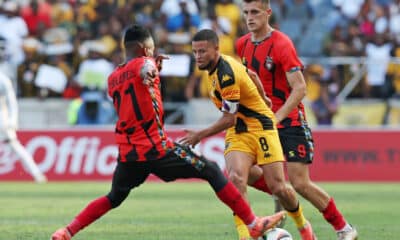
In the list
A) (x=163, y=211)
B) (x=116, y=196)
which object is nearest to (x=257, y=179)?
(x=116, y=196)

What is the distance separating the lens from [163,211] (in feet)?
50.1

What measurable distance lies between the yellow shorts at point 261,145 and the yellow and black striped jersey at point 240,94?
0.19ft

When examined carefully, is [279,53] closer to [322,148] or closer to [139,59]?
[139,59]

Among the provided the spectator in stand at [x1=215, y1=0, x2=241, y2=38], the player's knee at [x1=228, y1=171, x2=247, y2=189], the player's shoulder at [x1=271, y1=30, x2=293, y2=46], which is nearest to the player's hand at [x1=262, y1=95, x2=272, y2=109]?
the player's shoulder at [x1=271, y1=30, x2=293, y2=46]

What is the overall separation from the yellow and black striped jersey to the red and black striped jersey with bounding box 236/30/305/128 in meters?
0.49

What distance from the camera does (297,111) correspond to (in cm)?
1110

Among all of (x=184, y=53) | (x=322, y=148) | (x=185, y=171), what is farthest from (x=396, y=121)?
(x=185, y=171)

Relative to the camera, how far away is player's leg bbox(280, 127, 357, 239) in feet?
35.7

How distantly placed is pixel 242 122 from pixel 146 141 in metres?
1.31

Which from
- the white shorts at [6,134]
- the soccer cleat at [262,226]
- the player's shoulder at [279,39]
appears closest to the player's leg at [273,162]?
the soccer cleat at [262,226]

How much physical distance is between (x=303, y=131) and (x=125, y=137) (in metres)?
2.19

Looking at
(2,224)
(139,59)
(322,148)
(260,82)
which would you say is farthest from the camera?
(322,148)

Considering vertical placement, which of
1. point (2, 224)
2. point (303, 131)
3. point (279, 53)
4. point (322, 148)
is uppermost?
point (279, 53)

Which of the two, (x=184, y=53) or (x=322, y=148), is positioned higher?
(x=184, y=53)
